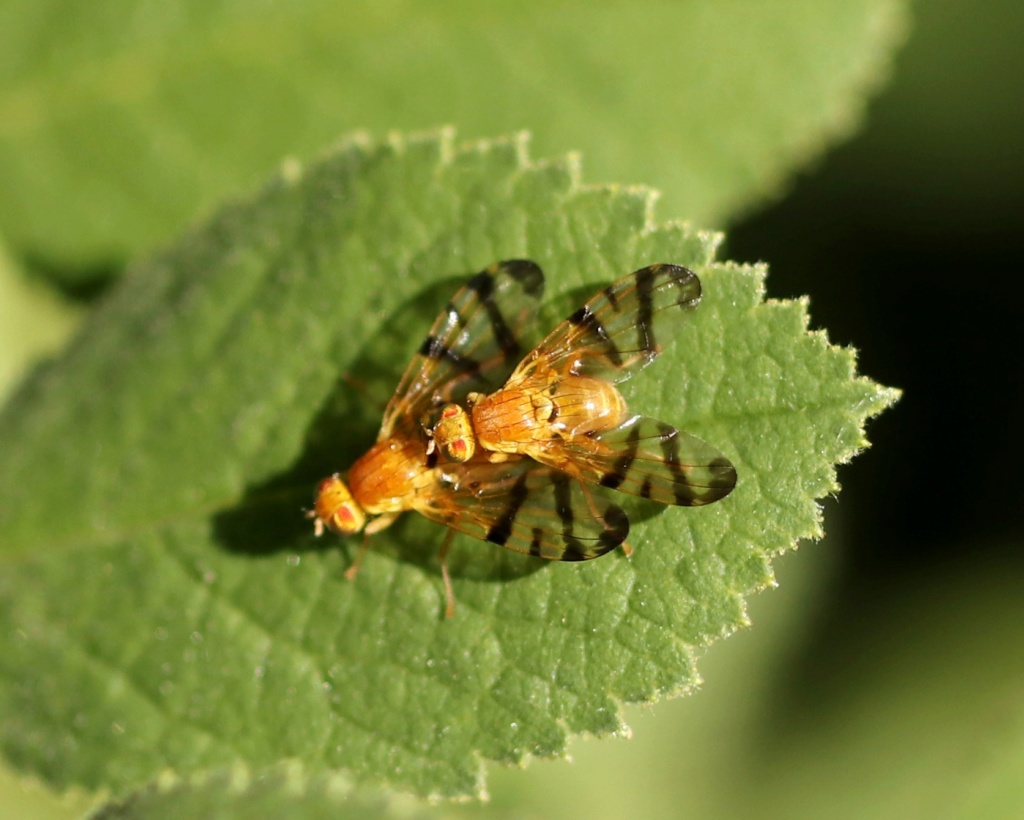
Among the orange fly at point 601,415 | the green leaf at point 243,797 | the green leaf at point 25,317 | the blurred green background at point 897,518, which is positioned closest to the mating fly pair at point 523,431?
the orange fly at point 601,415

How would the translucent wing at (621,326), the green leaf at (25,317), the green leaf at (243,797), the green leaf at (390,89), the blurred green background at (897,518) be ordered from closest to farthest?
the translucent wing at (621,326) < the green leaf at (243,797) < the green leaf at (390,89) < the green leaf at (25,317) < the blurred green background at (897,518)

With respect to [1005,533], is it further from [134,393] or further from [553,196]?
[134,393]

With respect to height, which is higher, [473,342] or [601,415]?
[473,342]

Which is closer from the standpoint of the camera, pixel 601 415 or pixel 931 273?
pixel 601 415

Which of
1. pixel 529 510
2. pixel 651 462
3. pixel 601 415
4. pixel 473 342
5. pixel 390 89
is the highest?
pixel 390 89

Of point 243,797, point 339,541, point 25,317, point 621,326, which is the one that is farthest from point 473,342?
point 25,317

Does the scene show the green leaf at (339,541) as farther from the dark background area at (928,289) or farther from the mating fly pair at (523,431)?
the dark background area at (928,289)

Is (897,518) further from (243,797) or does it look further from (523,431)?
(243,797)
